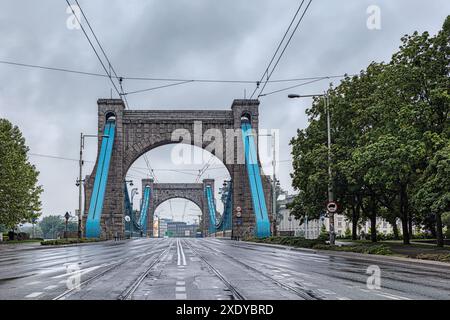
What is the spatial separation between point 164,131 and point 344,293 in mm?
61755

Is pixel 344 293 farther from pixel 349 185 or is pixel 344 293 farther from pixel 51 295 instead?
pixel 349 185

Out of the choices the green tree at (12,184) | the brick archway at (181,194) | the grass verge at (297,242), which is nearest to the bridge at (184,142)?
the green tree at (12,184)

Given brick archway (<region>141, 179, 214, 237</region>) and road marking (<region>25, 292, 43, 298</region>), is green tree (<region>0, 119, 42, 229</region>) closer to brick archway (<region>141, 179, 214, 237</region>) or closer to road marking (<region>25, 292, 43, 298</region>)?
road marking (<region>25, 292, 43, 298</region>)

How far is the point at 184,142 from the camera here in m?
72.1

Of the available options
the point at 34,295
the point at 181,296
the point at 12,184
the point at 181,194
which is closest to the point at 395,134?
the point at 181,296

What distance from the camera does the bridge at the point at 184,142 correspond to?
224ft

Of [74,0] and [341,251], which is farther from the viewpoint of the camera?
[341,251]

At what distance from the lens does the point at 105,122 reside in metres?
71.1

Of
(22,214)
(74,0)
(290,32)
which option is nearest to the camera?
(74,0)

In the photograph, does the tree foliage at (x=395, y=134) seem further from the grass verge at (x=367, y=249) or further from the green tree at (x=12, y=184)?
the green tree at (x=12, y=184)

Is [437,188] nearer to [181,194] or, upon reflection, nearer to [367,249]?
[367,249]

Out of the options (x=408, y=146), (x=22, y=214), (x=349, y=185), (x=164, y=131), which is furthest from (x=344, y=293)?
(x=164, y=131)

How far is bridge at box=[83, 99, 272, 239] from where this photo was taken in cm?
6819

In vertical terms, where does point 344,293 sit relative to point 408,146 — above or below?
below
